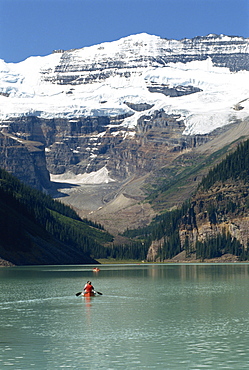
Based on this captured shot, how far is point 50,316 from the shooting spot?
96.3 metres

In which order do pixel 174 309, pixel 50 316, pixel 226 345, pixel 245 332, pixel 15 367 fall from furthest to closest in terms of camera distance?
pixel 174 309, pixel 50 316, pixel 245 332, pixel 226 345, pixel 15 367

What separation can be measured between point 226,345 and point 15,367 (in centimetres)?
2062

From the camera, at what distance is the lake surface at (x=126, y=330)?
213 feet

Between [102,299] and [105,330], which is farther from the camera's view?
[102,299]

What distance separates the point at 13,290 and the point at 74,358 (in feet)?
248

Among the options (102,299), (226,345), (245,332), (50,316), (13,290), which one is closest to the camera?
(226,345)

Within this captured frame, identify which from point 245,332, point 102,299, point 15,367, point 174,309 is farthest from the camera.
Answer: point 102,299

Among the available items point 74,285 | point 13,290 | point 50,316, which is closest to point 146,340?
point 50,316

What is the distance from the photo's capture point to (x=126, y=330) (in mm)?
81938

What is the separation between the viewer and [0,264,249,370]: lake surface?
6481 centimetres

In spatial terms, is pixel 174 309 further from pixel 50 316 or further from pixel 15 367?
pixel 15 367

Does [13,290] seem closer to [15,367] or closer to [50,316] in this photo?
[50,316]

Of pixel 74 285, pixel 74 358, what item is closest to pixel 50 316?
pixel 74 358

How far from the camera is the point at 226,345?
234 feet
